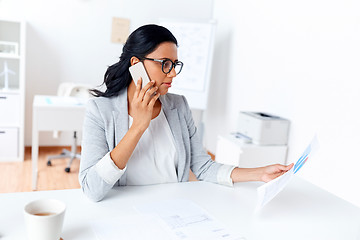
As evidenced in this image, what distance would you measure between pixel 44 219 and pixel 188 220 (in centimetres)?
41

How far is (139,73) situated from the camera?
125cm

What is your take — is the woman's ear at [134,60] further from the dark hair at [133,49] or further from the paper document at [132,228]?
the paper document at [132,228]

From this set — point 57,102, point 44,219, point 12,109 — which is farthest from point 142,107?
point 12,109

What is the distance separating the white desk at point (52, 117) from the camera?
286 centimetres

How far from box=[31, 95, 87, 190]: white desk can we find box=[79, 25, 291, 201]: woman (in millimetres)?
1681

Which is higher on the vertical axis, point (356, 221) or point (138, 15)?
point (138, 15)

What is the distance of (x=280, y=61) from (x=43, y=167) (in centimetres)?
256

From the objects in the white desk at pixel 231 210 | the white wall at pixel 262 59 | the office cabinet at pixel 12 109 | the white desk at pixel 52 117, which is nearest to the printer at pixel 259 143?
the white wall at pixel 262 59

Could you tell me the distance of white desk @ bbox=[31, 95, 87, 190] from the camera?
2.86 metres

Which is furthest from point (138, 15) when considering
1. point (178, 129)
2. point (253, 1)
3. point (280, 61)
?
point (178, 129)

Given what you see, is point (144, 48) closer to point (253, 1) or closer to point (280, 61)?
point (280, 61)

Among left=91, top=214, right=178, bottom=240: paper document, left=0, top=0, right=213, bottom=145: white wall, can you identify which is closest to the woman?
left=91, top=214, right=178, bottom=240: paper document

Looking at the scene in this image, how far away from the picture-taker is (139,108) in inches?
46.6

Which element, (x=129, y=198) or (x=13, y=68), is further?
(x=13, y=68)
